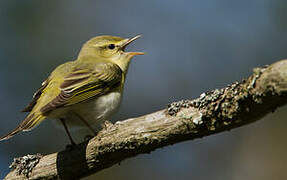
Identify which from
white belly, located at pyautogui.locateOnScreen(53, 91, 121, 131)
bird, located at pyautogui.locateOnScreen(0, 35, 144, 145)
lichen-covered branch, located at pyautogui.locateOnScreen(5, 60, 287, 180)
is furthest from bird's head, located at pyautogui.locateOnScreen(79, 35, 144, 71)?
lichen-covered branch, located at pyautogui.locateOnScreen(5, 60, 287, 180)

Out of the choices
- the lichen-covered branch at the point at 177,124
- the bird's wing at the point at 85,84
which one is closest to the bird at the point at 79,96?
the bird's wing at the point at 85,84

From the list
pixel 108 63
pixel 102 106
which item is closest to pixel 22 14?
pixel 108 63

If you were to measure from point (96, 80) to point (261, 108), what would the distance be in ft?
8.19

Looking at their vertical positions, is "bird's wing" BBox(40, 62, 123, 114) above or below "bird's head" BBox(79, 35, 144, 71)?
below

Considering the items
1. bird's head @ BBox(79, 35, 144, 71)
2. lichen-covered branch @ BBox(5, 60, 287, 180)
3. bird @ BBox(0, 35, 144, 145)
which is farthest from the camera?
bird's head @ BBox(79, 35, 144, 71)

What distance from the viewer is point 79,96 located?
14.5 feet

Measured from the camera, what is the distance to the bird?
4.13m

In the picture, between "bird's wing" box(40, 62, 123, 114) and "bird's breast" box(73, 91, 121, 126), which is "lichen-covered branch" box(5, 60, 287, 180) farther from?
"bird's breast" box(73, 91, 121, 126)

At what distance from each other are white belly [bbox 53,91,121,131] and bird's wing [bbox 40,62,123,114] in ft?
0.31

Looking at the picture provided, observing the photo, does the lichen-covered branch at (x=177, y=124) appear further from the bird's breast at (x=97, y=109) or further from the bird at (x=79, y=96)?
the bird's breast at (x=97, y=109)

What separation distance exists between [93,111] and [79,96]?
0.30 meters

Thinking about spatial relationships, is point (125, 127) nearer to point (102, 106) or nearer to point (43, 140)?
point (102, 106)

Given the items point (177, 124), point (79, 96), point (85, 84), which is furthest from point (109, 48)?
point (177, 124)

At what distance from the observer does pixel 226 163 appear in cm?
721
